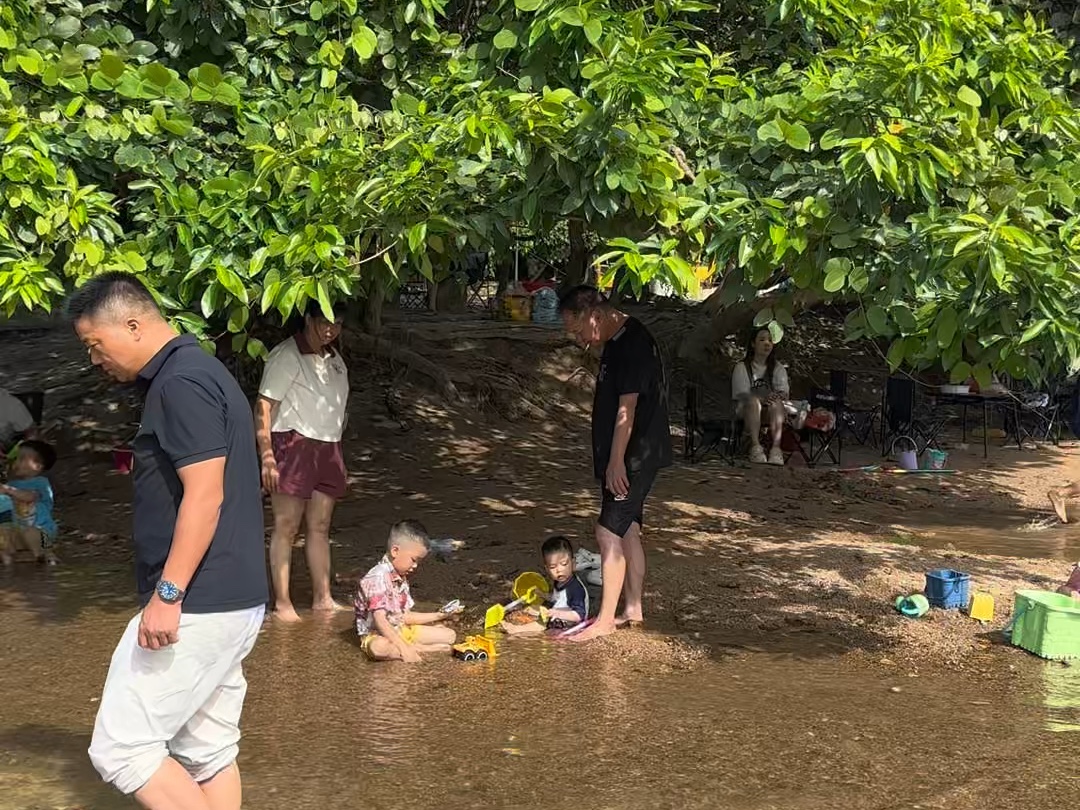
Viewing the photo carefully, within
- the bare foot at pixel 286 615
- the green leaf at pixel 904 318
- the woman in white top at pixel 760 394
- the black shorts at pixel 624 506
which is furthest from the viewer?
the woman in white top at pixel 760 394

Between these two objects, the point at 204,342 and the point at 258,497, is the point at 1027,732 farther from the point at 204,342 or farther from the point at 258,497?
the point at 204,342

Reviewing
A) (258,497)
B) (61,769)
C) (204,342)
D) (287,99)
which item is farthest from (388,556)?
Result: (258,497)

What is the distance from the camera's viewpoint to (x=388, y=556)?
595 cm

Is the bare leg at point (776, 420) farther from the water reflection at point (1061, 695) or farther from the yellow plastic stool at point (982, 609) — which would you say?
the water reflection at point (1061, 695)

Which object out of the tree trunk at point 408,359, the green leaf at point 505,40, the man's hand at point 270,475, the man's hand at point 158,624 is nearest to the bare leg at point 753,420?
the tree trunk at point 408,359

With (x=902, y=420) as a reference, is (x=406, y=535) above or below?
below

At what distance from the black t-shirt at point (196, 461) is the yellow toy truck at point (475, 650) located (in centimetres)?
266

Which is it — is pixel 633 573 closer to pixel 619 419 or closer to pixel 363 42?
pixel 619 419

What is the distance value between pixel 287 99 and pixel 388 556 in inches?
87.1

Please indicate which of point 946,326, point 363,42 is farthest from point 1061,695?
point 363,42

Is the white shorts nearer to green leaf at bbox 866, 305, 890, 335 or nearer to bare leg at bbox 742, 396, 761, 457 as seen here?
green leaf at bbox 866, 305, 890, 335

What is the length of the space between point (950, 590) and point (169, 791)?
4.74 metres

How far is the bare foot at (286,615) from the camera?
21.2 ft

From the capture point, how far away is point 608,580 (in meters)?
6.13
